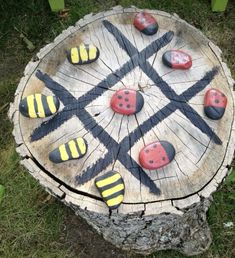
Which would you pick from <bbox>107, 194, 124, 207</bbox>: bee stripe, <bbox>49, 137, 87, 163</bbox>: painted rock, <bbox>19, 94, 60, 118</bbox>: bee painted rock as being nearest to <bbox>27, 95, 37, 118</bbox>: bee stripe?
<bbox>19, 94, 60, 118</bbox>: bee painted rock

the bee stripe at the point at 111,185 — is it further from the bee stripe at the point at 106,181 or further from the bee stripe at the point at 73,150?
the bee stripe at the point at 73,150

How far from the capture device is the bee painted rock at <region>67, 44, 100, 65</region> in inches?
84.7

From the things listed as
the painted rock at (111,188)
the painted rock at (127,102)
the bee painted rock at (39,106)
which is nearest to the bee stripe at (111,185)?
the painted rock at (111,188)

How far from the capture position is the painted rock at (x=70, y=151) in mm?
1978

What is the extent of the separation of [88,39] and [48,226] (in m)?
1.22

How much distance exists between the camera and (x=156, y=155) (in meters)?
1.94

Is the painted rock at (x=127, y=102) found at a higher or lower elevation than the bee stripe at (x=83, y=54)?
lower

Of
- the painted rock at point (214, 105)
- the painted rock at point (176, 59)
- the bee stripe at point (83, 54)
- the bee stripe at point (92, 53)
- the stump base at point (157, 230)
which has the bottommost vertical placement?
the stump base at point (157, 230)

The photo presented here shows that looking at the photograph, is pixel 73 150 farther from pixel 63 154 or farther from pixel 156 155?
pixel 156 155

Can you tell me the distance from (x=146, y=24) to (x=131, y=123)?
Result: 523 millimetres

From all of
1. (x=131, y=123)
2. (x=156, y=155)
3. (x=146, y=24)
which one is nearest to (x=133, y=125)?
(x=131, y=123)

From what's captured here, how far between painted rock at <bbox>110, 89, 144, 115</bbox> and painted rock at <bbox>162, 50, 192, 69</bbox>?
0.77ft

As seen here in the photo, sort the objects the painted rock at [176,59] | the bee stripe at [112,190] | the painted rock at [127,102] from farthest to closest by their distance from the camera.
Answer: the painted rock at [176,59] < the painted rock at [127,102] < the bee stripe at [112,190]

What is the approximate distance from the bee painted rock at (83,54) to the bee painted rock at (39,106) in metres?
0.22
